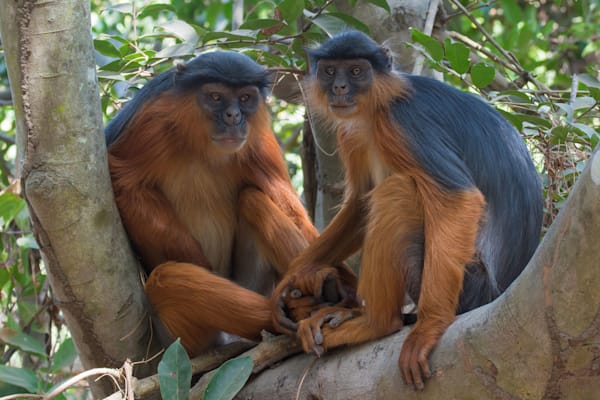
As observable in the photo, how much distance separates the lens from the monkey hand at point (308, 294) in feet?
15.5

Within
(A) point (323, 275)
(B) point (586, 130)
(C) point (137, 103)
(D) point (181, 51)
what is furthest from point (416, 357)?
(D) point (181, 51)

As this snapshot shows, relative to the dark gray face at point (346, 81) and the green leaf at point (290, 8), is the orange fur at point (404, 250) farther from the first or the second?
the green leaf at point (290, 8)

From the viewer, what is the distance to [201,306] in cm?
473

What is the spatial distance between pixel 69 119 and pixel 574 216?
8.38ft

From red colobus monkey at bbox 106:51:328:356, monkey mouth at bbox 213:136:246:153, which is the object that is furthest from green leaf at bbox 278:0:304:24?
monkey mouth at bbox 213:136:246:153

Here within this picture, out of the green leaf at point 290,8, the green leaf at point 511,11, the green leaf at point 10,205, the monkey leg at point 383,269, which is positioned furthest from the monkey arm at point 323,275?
the green leaf at point 511,11

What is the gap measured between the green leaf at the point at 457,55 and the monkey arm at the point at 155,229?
2.12 m

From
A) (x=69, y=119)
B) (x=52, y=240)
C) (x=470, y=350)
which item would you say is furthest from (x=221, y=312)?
(x=470, y=350)

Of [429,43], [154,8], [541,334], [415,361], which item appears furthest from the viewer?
[154,8]

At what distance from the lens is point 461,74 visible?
215 inches

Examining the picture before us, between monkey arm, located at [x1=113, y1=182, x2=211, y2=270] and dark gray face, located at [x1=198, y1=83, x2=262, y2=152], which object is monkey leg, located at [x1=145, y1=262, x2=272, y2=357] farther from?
dark gray face, located at [x1=198, y1=83, x2=262, y2=152]

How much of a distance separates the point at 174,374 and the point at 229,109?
2097 millimetres

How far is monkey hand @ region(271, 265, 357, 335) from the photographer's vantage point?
4.73 meters

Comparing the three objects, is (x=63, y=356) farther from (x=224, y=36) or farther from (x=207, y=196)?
(x=224, y=36)
